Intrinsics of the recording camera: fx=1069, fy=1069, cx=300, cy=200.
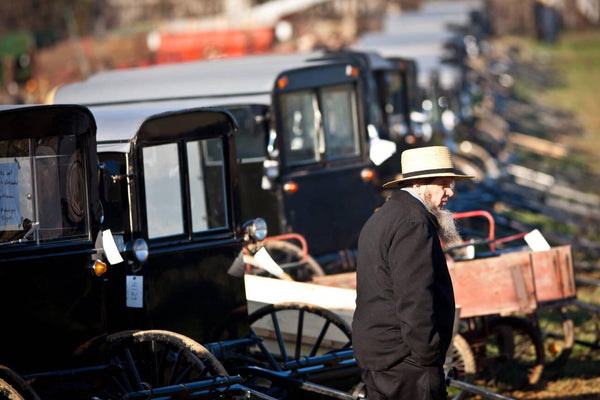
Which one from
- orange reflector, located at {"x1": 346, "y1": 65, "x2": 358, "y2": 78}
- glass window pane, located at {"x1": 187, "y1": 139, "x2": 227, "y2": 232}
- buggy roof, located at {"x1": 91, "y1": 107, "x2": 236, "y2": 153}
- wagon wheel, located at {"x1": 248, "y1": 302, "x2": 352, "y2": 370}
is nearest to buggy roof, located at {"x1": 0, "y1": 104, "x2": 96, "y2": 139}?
buggy roof, located at {"x1": 91, "y1": 107, "x2": 236, "y2": 153}

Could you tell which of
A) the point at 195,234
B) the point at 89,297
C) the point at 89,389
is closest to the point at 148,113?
the point at 195,234

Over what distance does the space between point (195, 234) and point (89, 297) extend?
1.00m

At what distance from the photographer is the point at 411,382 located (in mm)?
5215

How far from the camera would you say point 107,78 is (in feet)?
41.4

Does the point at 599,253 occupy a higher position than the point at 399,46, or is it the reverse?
the point at 399,46

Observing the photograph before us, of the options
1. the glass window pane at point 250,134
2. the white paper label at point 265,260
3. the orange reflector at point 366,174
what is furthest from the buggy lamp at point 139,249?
the orange reflector at point 366,174

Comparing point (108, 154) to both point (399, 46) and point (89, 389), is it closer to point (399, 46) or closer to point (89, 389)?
point (89, 389)

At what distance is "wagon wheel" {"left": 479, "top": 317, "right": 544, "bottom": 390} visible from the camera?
862 cm

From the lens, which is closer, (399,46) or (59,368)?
(59,368)

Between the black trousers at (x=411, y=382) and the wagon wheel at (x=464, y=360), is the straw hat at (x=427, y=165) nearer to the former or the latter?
the black trousers at (x=411, y=382)

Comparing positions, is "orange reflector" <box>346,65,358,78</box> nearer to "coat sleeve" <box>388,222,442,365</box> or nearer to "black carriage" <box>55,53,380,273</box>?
"black carriage" <box>55,53,380,273</box>

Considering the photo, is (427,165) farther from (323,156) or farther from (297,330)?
(323,156)

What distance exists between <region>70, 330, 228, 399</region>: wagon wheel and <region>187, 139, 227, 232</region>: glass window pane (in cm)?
98

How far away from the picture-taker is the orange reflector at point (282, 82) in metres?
10.6
